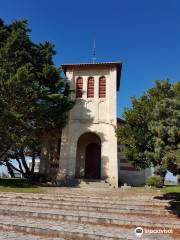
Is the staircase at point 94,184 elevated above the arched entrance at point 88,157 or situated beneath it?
situated beneath

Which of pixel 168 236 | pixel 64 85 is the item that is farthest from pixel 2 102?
pixel 168 236

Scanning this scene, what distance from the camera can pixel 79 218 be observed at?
28.5 ft

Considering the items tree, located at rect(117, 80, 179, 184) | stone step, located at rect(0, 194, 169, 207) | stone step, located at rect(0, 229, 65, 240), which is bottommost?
stone step, located at rect(0, 229, 65, 240)

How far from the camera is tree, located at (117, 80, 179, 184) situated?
11000 mm

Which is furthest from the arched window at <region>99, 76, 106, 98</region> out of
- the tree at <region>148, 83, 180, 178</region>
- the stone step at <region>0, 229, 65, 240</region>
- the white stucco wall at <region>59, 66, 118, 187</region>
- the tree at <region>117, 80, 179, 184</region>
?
the stone step at <region>0, 229, 65, 240</region>

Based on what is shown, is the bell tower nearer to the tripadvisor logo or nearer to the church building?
the church building

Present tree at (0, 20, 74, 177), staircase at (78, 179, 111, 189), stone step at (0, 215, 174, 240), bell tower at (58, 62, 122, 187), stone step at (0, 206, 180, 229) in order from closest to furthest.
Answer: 1. stone step at (0, 215, 174, 240)
2. stone step at (0, 206, 180, 229)
3. tree at (0, 20, 74, 177)
4. staircase at (78, 179, 111, 189)
5. bell tower at (58, 62, 122, 187)

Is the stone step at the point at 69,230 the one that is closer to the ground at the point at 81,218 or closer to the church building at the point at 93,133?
the ground at the point at 81,218

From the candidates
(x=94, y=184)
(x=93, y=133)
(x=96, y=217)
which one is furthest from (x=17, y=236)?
(x=93, y=133)

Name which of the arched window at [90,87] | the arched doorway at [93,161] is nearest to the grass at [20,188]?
the arched doorway at [93,161]

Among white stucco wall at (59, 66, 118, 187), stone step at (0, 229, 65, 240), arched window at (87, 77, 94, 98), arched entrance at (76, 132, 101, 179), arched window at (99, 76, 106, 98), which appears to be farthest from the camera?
arched window at (87, 77, 94, 98)

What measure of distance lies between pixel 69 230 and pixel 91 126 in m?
15.4

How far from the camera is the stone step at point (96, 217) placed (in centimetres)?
818

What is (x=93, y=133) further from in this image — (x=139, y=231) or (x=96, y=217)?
(x=139, y=231)
